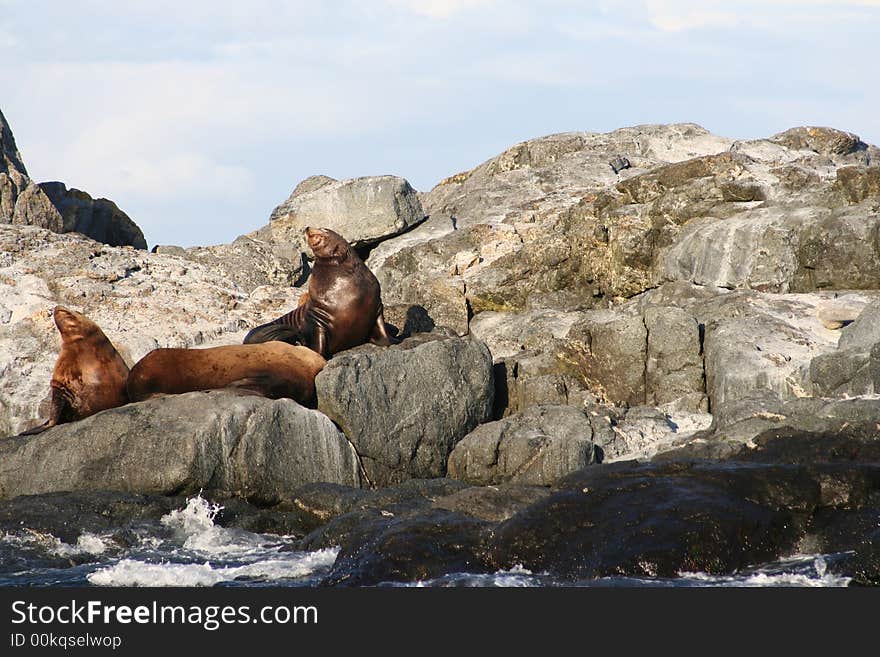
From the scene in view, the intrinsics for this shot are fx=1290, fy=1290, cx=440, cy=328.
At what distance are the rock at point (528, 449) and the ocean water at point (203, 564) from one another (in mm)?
2674

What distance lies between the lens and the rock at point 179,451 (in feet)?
38.9

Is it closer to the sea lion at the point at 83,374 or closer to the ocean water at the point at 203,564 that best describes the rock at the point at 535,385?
the sea lion at the point at 83,374

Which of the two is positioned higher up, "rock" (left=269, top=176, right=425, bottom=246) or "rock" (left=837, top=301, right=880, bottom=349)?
"rock" (left=269, top=176, right=425, bottom=246)

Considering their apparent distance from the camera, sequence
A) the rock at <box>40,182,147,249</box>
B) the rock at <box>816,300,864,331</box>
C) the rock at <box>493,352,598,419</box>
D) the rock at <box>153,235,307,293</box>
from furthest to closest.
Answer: the rock at <box>40,182,147,249</box> < the rock at <box>153,235,307,293</box> < the rock at <box>816,300,864,331</box> < the rock at <box>493,352,598,419</box>

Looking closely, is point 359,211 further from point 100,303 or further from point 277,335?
point 277,335

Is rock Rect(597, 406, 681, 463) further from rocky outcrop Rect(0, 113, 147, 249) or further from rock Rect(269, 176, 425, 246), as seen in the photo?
rocky outcrop Rect(0, 113, 147, 249)

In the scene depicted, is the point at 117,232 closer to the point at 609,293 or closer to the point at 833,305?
the point at 609,293

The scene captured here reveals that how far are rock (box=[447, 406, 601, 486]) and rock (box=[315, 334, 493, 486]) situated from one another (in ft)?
1.93

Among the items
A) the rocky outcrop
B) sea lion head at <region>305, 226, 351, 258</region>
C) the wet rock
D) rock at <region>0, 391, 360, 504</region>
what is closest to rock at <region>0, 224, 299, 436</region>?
sea lion head at <region>305, 226, 351, 258</region>

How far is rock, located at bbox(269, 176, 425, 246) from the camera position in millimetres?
22734

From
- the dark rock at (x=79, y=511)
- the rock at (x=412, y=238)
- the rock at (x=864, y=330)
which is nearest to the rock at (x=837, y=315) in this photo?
the rock at (x=864, y=330)

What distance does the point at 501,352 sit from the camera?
53.8 ft

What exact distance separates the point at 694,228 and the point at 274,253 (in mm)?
7494

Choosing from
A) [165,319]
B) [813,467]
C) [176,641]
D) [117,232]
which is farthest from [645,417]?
[117,232]
